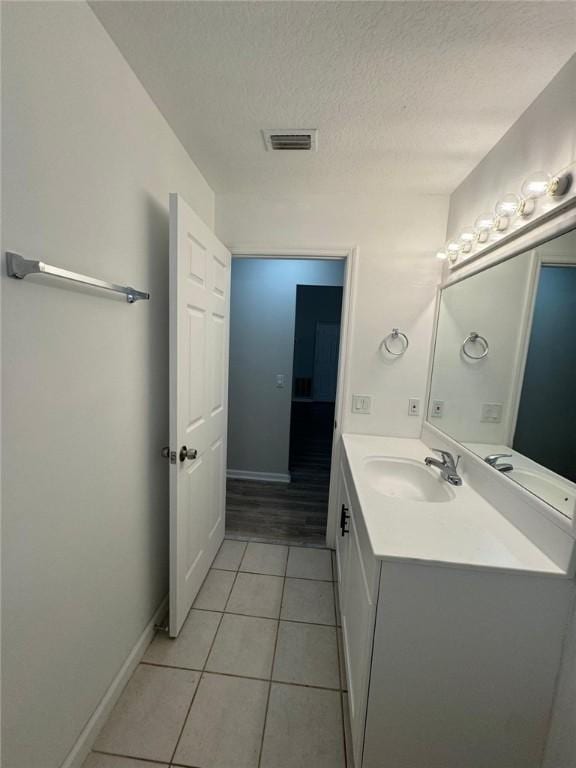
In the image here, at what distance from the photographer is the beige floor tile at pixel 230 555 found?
6.73ft

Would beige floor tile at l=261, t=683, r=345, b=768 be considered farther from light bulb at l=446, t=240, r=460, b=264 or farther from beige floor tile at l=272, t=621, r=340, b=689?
light bulb at l=446, t=240, r=460, b=264

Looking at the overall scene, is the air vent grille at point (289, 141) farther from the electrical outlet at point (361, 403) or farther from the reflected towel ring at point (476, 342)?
the electrical outlet at point (361, 403)

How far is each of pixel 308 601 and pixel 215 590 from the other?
0.55 meters

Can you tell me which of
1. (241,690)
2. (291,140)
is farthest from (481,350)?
(241,690)

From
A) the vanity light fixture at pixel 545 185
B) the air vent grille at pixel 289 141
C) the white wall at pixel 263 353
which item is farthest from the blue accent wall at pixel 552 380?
the white wall at pixel 263 353

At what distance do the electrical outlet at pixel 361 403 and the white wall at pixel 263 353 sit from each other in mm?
1178

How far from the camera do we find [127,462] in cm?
127

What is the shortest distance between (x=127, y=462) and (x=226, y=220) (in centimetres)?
167

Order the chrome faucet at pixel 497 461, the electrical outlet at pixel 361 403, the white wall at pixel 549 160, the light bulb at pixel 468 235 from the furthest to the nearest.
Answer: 1. the electrical outlet at pixel 361 403
2. the light bulb at pixel 468 235
3. the chrome faucet at pixel 497 461
4. the white wall at pixel 549 160

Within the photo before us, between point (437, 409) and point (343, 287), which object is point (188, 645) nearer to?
point (437, 409)

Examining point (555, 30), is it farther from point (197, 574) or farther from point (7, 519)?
point (197, 574)

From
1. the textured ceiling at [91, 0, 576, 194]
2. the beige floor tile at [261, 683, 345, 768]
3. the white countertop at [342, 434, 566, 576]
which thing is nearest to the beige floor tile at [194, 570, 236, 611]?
the beige floor tile at [261, 683, 345, 768]

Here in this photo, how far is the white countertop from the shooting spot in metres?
0.91

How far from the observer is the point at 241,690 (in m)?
1.32
